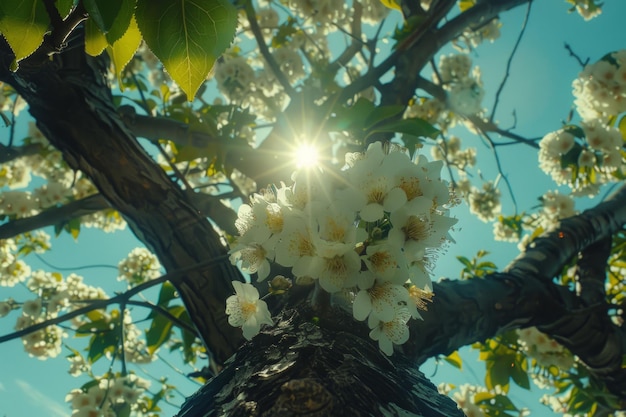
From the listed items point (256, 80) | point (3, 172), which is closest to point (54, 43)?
point (256, 80)

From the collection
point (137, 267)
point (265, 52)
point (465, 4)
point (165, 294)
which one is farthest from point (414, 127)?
point (137, 267)

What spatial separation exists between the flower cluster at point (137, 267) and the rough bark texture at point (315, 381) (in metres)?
2.77

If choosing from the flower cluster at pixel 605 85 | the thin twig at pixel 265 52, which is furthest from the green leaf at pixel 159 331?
the flower cluster at pixel 605 85

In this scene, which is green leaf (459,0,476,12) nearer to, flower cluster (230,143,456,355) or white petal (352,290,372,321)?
flower cluster (230,143,456,355)

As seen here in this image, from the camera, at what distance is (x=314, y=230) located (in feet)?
2.44

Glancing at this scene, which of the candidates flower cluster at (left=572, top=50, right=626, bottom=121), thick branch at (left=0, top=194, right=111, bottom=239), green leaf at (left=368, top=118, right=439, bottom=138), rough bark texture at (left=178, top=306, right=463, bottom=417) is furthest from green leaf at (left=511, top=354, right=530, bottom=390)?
thick branch at (left=0, top=194, right=111, bottom=239)

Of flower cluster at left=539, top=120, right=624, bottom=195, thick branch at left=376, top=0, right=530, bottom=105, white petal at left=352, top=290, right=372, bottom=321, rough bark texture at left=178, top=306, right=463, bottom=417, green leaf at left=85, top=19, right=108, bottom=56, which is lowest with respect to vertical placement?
rough bark texture at left=178, top=306, right=463, bottom=417

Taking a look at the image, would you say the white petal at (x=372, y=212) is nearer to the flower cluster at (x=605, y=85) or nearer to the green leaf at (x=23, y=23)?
the green leaf at (x=23, y=23)

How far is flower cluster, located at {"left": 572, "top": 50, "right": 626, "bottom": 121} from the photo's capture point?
7.63 feet

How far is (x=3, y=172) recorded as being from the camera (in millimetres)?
3572

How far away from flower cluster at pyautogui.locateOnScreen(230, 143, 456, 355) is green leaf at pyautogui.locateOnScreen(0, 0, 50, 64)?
413mm

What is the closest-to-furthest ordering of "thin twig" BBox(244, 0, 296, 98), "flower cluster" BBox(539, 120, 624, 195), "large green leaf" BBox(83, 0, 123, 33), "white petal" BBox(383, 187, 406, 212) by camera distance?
"large green leaf" BBox(83, 0, 123, 33)
"white petal" BBox(383, 187, 406, 212)
"thin twig" BBox(244, 0, 296, 98)
"flower cluster" BBox(539, 120, 624, 195)

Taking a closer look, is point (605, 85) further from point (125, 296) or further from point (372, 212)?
point (125, 296)

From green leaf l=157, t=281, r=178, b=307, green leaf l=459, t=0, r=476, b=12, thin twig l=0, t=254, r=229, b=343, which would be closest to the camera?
thin twig l=0, t=254, r=229, b=343
